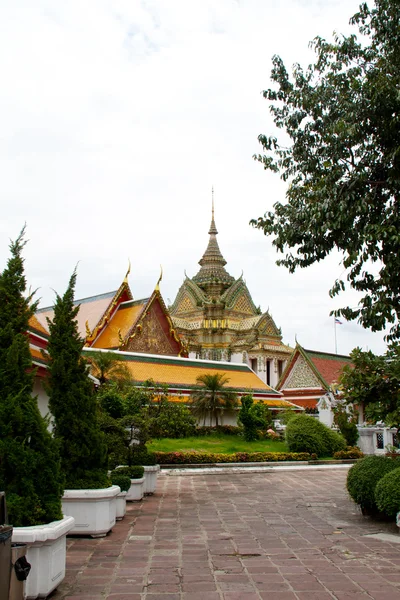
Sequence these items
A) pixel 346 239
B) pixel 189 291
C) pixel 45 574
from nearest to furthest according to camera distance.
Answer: pixel 45 574 → pixel 346 239 → pixel 189 291

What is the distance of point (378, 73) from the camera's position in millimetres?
8930

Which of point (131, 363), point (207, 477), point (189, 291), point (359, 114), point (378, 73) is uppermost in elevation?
point (189, 291)

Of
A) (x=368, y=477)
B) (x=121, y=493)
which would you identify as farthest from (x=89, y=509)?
(x=368, y=477)

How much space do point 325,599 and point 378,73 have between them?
7.49 m

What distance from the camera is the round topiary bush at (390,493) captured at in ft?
23.5

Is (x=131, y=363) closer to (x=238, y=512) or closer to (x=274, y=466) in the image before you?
(x=274, y=466)

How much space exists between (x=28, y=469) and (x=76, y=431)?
2256 mm

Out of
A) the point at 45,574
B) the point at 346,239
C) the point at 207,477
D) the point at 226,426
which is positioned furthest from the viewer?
the point at 226,426

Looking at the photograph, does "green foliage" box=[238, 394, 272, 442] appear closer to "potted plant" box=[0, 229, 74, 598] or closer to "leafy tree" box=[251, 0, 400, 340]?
"leafy tree" box=[251, 0, 400, 340]

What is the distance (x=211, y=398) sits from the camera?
24188 mm

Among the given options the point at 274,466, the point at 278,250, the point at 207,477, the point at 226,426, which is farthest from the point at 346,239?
the point at 226,426

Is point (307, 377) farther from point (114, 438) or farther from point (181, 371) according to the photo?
point (114, 438)

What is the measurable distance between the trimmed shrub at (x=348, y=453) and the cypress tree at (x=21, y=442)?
54.7ft

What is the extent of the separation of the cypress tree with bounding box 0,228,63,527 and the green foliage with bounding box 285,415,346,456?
16.6 m
